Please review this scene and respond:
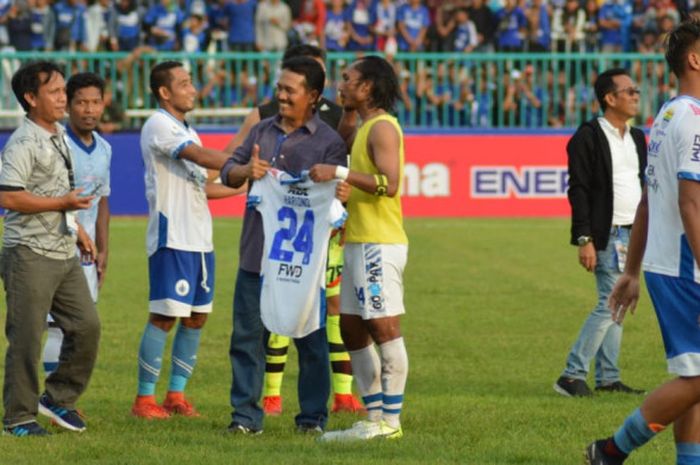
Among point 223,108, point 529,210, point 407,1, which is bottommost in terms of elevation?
point 529,210

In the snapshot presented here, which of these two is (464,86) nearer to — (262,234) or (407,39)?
(407,39)

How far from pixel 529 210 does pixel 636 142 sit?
47.7ft

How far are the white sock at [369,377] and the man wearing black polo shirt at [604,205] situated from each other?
2248 mm

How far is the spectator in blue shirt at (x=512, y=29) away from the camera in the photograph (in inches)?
1070

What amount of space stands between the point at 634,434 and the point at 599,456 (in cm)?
25

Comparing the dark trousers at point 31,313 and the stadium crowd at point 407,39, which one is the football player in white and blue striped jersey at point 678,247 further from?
the stadium crowd at point 407,39

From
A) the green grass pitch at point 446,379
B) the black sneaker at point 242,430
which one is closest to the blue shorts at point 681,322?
the green grass pitch at point 446,379

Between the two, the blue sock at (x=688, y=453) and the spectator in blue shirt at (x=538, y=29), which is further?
the spectator in blue shirt at (x=538, y=29)

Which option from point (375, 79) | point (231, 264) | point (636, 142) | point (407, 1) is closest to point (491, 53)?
point (407, 1)

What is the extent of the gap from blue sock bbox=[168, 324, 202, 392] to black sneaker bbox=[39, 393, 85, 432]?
2.99ft

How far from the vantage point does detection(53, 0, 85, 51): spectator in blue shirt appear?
85.9 feet

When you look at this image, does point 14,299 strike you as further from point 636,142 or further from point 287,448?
point 636,142

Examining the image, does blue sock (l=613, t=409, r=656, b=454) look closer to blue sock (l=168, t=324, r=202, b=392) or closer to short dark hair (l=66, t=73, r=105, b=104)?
blue sock (l=168, t=324, r=202, b=392)

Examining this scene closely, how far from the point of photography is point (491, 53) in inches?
1060
